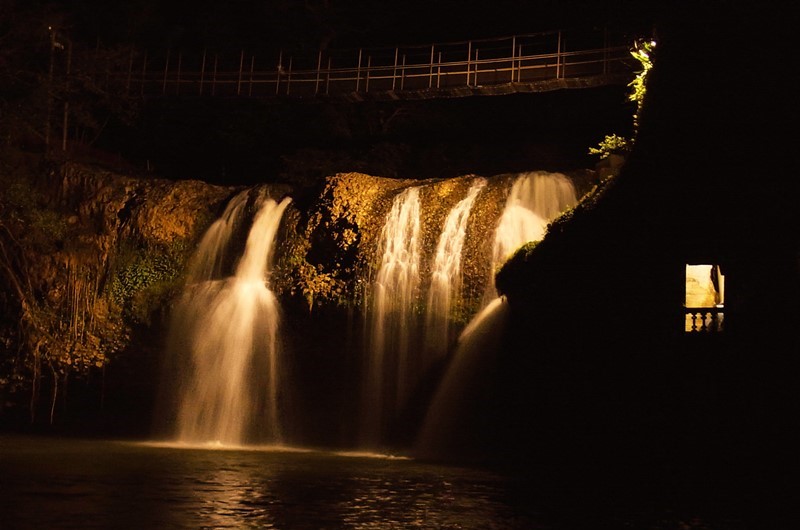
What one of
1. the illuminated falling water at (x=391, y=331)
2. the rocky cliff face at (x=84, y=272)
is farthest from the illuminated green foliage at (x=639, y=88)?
the rocky cliff face at (x=84, y=272)

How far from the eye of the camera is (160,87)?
3700 cm

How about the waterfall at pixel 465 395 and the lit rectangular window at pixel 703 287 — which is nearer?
the waterfall at pixel 465 395

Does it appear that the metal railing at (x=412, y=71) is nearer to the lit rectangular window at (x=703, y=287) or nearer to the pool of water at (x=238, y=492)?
the lit rectangular window at (x=703, y=287)

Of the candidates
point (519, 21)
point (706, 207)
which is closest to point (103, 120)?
point (519, 21)

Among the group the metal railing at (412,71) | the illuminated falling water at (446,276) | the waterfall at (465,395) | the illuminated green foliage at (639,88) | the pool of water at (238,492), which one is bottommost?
the pool of water at (238,492)

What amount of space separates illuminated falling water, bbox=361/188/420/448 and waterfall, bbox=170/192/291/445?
2.34 m

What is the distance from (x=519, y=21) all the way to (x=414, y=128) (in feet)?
17.5

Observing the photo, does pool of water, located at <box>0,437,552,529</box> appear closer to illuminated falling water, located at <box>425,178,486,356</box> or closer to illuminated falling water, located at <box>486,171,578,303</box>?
illuminated falling water, located at <box>425,178,486,356</box>

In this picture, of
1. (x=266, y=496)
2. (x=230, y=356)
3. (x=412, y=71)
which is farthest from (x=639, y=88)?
(x=412, y=71)

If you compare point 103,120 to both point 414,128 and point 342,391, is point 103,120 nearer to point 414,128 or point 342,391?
point 414,128

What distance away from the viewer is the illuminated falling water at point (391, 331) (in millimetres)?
22031

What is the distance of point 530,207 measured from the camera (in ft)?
74.3

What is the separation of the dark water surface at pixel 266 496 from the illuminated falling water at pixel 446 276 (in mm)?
4028

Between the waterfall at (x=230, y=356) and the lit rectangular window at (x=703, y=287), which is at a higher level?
the lit rectangular window at (x=703, y=287)
